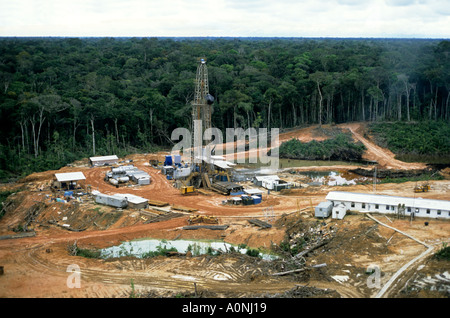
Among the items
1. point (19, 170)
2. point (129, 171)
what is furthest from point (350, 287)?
point (19, 170)

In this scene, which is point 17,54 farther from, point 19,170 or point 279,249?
point 279,249

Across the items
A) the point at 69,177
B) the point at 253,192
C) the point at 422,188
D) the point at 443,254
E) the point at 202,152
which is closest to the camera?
the point at 443,254

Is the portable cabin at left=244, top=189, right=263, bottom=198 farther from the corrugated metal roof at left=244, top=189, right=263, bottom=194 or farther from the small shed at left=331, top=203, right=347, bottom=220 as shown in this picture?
the small shed at left=331, top=203, right=347, bottom=220

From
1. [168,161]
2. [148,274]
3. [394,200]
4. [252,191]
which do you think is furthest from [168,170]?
[394,200]

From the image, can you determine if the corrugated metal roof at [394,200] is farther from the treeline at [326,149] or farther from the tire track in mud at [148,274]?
the treeline at [326,149]

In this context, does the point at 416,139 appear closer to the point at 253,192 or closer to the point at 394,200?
the point at 253,192
